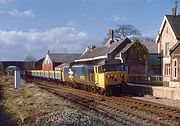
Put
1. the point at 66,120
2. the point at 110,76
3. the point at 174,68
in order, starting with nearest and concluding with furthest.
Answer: the point at 66,120 → the point at 110,76 → the point at 174,68

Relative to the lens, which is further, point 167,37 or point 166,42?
→ point 166,42

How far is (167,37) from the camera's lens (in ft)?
149

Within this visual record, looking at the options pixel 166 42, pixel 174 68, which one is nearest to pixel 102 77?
pixel 174 68

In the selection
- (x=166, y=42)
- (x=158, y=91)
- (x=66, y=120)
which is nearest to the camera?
(x=66, y=120)

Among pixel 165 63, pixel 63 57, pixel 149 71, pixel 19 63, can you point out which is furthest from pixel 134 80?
pixel 19 63

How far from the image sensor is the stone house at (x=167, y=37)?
43656 millimetres

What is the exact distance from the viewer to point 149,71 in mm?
53156

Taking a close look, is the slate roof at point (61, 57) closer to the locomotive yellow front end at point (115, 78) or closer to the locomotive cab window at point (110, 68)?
the locomotive cab window at point (110, 68)

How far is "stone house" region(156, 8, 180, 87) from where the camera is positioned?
43.7 metres

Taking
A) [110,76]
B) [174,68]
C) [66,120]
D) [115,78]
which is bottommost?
[66,120]

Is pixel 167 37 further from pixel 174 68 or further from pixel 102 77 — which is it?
pixel 102 77

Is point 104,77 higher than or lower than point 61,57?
lower

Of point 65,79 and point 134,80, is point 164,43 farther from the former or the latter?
point 65,79

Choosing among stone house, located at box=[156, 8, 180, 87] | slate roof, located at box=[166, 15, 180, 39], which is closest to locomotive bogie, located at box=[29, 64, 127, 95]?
stone house, located at box=[156, 8, 180, 87]
